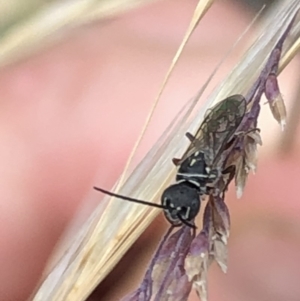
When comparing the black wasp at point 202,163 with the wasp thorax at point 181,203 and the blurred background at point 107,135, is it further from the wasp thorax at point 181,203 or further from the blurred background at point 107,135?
the blurred background at point 107,135

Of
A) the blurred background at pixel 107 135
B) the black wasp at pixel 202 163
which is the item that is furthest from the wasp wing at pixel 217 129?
the blurred background at pixel 107 135

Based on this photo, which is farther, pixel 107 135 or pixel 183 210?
pixel 107 135

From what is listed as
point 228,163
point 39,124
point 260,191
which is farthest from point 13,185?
point 228,163

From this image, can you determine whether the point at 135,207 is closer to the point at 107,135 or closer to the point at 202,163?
the point at 202,163

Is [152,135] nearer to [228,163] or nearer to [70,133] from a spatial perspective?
[70,133]

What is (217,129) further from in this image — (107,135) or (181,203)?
(107,135)

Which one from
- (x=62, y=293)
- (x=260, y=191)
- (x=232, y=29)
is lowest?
(x=62, y=293)

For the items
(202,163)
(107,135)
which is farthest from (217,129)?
(107,135)
